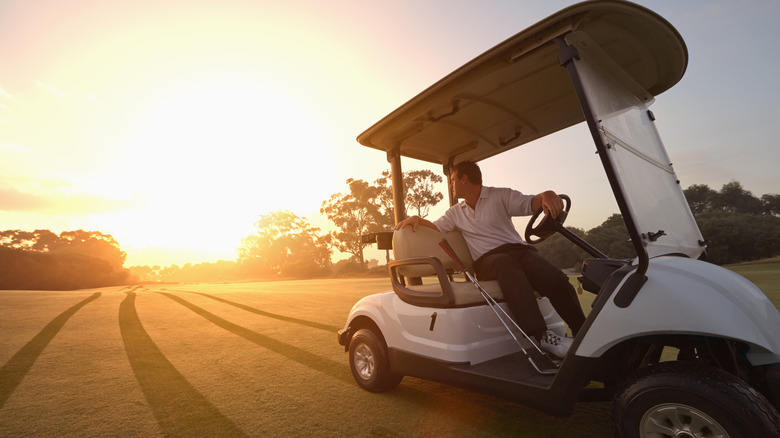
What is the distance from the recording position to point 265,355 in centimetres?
468

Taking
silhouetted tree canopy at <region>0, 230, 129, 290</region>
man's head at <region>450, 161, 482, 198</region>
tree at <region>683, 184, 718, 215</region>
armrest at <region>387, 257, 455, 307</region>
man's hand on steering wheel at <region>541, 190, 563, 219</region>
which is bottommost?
armrest at <region>387, 257, 455, 307</region>

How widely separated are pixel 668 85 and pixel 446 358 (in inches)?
105

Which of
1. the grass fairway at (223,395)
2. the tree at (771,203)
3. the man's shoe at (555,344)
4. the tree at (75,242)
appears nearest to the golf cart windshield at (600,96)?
the man's shoe at (555,344)

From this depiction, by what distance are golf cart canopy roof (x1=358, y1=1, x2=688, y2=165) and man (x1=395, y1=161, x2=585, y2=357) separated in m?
0.58

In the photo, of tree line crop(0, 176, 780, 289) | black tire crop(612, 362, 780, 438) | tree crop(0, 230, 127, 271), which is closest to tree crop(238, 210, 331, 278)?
tree line crop(0, 176, 780, 289)

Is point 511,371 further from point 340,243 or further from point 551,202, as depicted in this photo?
point 340,243

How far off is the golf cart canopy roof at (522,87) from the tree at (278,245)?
5524 cm

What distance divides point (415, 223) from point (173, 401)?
2.63 m

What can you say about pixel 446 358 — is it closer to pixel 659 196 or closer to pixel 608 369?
pixel 608 369

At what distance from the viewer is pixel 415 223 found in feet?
11.0

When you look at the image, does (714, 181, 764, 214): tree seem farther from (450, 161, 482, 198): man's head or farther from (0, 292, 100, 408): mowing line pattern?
(0, 292, 100, 408): mowing line pattern

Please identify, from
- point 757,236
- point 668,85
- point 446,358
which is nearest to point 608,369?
point 446,358

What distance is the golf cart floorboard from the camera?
2.17 m

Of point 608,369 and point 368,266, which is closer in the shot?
point 608,369
